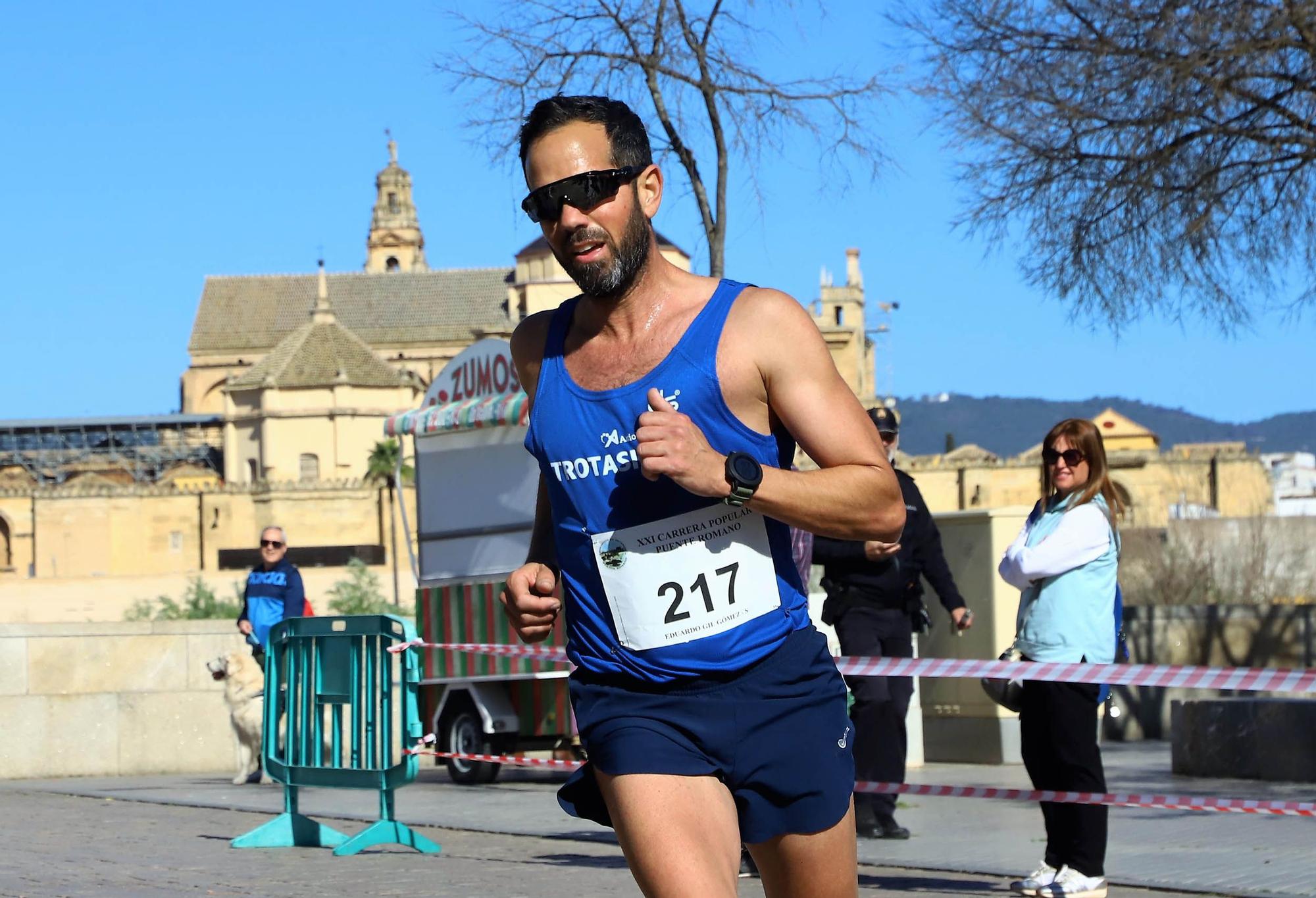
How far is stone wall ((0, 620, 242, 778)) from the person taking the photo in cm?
1536

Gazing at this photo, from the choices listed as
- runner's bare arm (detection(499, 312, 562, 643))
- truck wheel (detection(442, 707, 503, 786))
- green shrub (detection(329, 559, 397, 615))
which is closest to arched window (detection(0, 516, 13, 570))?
green shrub (detection(329, 559, 397, 615))

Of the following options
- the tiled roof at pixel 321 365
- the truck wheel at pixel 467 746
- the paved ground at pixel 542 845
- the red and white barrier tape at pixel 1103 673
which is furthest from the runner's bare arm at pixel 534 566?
the tiled roof at pixel 321 365

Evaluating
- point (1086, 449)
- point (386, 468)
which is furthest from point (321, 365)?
point (1086, 449)

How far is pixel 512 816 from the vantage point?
1077 centimetres

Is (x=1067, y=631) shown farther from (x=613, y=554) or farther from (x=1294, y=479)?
(x=1294, y=479)

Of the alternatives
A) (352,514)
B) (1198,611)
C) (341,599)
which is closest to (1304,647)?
(1198,611)

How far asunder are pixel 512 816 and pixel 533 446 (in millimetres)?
7489

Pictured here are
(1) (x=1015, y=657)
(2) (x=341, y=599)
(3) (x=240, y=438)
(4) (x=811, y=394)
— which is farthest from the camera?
(3) (x=240, y=438)

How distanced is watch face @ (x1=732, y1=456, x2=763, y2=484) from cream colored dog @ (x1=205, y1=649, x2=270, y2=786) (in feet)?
35.3

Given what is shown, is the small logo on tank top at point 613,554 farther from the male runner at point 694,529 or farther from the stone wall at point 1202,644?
the stone wall at point 1202,644

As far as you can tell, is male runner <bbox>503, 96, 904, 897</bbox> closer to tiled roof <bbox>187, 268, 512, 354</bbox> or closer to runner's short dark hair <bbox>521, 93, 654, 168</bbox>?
runner's short dark hair <bbox>521, 93, 654, 168</bbox>

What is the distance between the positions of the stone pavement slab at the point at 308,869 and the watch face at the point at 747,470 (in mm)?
4486

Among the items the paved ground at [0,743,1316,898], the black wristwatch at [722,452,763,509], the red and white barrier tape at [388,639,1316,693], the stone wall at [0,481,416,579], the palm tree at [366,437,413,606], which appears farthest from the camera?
the stone wall at [0,481,416,579]

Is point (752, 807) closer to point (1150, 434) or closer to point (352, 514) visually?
point (352, 514)
